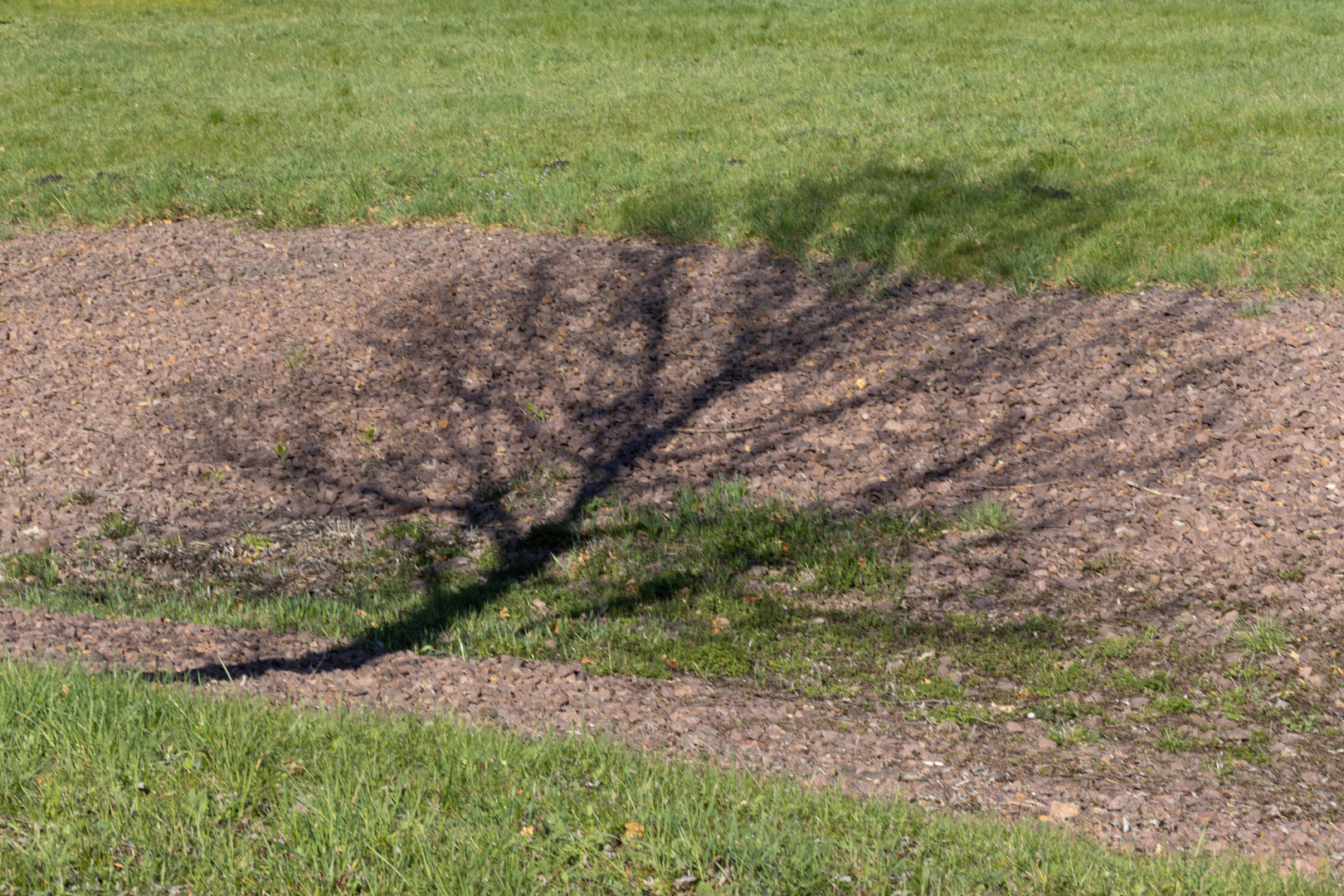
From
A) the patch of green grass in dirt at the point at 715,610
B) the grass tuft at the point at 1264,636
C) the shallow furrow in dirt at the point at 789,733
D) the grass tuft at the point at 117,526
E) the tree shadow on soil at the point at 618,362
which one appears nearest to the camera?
the shallow furrow in dirt at the point at 789,733

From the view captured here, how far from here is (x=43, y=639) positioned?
5176 mm

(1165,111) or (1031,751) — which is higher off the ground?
(1165,111)

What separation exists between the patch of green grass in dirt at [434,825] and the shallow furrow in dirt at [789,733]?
1.54 feet

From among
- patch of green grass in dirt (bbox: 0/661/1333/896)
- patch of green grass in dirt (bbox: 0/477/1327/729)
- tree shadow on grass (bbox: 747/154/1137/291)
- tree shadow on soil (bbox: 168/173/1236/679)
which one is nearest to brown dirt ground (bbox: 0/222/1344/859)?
tree shadow on soil (bbox: 168/173/1236/679)

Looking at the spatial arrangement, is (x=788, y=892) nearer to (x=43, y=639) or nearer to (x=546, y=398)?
(x=43, y=639)

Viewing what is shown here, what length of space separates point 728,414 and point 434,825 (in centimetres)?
530

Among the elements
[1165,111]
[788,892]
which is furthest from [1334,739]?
[1165,111]

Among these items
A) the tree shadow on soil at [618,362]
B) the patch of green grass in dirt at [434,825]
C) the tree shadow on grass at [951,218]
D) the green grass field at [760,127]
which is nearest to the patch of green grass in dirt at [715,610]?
the tree shadow on soil at [618,362]

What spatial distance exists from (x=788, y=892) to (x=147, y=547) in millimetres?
5130

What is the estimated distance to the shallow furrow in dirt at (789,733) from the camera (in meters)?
4.29

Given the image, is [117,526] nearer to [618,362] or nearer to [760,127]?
[618,362]

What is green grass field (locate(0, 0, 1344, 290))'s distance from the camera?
11.0 m

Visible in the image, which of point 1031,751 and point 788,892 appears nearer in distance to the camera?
point 788,892

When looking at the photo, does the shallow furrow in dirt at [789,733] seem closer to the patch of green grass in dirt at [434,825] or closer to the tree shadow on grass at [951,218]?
the patch of green grass in dirt at [434,825]
